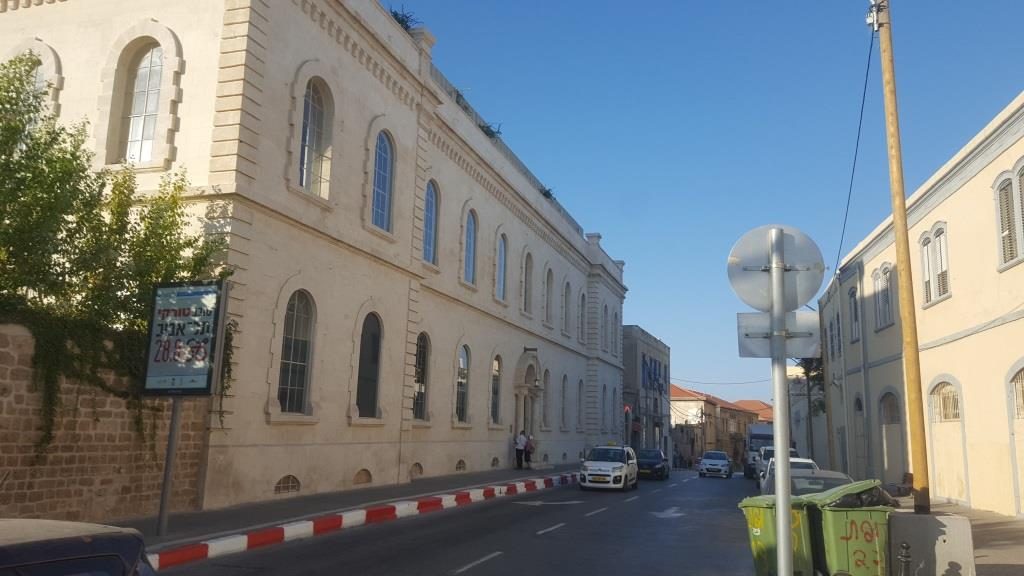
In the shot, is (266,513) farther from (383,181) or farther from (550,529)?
(383,181)

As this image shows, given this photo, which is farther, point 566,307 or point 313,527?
point 566,307

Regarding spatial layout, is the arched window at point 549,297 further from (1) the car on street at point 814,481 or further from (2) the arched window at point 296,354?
(1) the car on street at point 814,481

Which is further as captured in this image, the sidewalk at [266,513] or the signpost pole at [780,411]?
the sidewalk at [266,513]

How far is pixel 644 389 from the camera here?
6088 centimetres

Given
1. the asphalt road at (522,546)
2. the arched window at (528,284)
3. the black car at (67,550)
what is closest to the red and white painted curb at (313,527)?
the asphalt road at (522,546)

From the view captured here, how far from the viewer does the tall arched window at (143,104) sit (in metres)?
16.6

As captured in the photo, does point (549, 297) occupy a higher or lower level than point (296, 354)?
higher

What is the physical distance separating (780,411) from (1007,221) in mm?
14321

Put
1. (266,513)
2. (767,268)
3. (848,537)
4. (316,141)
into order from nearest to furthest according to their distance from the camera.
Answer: (767,268) → (848,537) → (266,513) → (316,141)

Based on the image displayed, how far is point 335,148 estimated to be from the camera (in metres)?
18.8

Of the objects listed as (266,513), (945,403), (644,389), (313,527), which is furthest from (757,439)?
(313,527)

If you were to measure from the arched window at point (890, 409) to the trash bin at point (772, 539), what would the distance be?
18.1 metres

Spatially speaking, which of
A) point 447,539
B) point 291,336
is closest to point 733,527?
point 447,539

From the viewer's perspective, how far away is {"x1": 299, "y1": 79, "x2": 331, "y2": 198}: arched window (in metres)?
18.1
